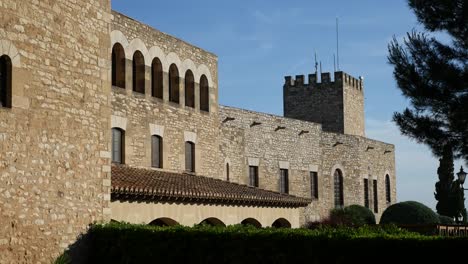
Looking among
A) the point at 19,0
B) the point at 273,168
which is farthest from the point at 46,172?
the point at 273,168

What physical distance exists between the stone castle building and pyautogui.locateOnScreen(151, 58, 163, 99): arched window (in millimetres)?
36

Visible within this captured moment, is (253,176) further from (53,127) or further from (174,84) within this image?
(53,127)

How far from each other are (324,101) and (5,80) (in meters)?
33.3

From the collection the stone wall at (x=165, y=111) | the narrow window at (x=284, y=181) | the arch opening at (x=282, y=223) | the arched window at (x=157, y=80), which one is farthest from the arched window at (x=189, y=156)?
the narrow window at (x=284, y=181)

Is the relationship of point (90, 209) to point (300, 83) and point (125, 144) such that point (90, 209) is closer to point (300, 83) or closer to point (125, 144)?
point (125, 144)

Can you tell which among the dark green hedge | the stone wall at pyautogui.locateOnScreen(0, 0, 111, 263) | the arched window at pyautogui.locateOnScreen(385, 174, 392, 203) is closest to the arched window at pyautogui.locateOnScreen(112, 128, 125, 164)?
the stone wall at pyautogui.locateOnScreen(0, 0, 111, 263)

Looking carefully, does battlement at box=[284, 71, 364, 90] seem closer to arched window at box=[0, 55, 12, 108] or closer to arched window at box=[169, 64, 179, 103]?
arched window at box=[169, 64, 179, 103]

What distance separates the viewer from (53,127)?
51.5 ft

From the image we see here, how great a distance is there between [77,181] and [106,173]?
1.00 meters

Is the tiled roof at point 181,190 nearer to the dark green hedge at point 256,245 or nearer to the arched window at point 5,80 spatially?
the dark green hedge at point 256,245

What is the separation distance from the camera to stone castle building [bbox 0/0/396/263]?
14.9m

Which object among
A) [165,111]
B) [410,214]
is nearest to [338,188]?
[410,214]

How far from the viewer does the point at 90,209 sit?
54.7ft

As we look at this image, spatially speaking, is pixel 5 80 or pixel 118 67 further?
pixel 118 67
